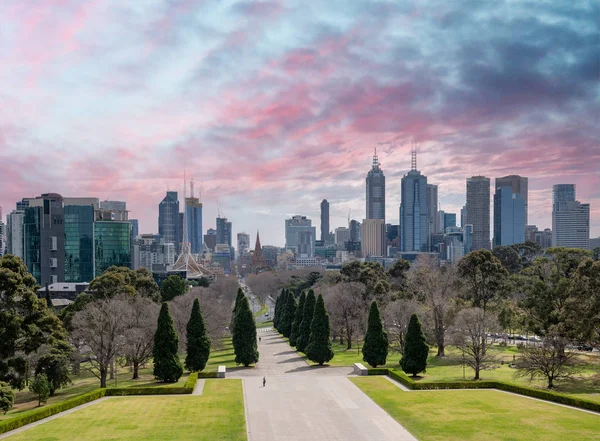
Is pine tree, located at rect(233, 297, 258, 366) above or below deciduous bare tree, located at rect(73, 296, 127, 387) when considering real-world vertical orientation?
below

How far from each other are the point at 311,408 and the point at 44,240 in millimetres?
120783

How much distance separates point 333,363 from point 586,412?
97.4 ft

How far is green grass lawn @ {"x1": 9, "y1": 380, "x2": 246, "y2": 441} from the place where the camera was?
33.4 m

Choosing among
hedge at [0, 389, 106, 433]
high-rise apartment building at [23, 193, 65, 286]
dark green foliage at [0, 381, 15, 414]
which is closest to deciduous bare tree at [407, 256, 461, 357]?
hedge at [0, 389, 106, 433]

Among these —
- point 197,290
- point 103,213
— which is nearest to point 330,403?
point 197,290

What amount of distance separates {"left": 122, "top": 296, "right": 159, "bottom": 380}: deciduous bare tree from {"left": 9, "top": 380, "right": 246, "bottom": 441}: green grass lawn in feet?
26.7

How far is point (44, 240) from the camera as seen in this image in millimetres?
140750

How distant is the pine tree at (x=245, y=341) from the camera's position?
6044 centimetres

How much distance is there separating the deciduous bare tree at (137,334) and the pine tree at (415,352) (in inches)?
976

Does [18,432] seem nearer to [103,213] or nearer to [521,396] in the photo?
[521,396]

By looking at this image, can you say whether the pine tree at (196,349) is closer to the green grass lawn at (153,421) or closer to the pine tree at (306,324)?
the green grass lawn at (153,421)

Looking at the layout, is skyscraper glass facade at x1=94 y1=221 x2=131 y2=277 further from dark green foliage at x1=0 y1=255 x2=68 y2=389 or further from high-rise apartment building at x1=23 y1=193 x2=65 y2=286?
dark green foliage at x1=0 y1=255 x2=68 y2=389

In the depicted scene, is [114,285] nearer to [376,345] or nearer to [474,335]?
[376,345]

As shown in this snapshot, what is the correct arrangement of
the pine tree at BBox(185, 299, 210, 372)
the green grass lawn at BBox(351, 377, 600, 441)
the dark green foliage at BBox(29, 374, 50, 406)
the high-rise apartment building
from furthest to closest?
the high-rise apartment building < the pine tree at BBox(185, 299, 210, 372) < the dark green foliage at BBox(29, 374, 50, 406) < the green grass lawn at BBox(351, 377, 600, 441)
